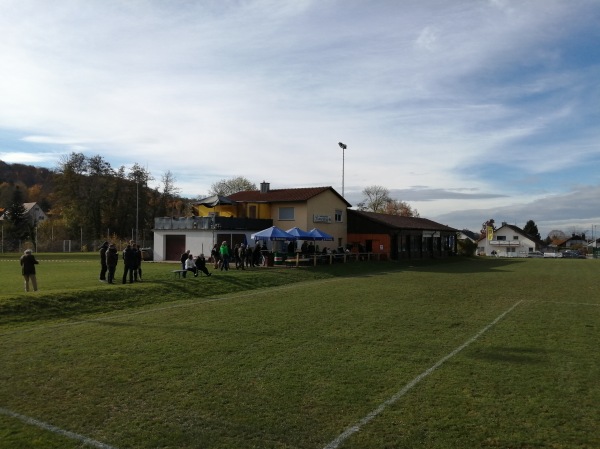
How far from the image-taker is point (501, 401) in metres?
6.71

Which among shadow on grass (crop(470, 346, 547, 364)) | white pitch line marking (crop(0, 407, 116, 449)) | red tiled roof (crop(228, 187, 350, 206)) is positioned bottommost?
white pitch line marking (crop(0, 407, 116, 449))

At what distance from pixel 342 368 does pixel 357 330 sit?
3341 millimetres

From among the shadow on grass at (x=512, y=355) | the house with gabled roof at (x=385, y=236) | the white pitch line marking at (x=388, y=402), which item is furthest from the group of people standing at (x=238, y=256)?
the shadow on grass at (x=512, y=355)

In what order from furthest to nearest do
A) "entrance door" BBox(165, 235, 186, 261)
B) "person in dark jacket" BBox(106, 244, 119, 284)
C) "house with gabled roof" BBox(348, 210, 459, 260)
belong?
"house with gabled roof" BBox(348, 210, 459, 260) → "entrance door" BBox(165, 235, 186, 261) → "person in dark jacket" BBox(106, 244, 119, 284)

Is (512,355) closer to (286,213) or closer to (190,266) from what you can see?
(190,266)

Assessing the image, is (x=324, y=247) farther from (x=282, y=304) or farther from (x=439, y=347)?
(x=439, y=347)

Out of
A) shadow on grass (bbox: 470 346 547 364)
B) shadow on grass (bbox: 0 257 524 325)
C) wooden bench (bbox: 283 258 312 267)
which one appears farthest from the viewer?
wooden bench (bbox: 283 258 312 267)

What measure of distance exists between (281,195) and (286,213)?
2128mm

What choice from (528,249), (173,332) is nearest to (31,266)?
(173,332)

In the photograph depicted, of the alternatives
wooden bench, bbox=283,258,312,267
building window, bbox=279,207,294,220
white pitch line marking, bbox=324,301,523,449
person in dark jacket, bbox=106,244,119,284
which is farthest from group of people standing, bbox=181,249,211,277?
building window, bbox=279,207,294,220

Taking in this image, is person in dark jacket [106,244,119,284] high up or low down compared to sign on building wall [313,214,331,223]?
down

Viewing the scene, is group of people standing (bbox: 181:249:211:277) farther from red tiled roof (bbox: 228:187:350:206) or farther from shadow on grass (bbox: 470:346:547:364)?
red tiled roof (bbox: 228:187:350:206)

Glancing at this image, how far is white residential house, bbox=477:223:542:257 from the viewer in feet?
314

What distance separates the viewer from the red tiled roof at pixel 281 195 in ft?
131
